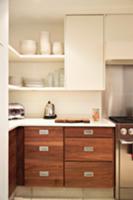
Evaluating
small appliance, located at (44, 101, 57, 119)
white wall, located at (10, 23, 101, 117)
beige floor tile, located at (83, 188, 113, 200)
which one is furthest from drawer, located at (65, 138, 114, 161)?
white wall, located at (10, 23, 101, 117)

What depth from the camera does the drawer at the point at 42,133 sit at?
8.65 ft

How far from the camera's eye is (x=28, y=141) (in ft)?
8.76

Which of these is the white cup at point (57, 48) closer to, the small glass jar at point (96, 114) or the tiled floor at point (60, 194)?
the small glass jar at point (96, 114)

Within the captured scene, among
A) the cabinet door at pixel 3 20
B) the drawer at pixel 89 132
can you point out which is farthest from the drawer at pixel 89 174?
the cabinet door at pixel 3 20

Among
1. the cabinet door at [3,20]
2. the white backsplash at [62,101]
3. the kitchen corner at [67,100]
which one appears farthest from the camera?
the white backsplash at [62,101]

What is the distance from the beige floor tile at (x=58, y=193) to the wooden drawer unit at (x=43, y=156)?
0.14 meters

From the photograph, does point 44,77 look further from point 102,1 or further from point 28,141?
point 102,1

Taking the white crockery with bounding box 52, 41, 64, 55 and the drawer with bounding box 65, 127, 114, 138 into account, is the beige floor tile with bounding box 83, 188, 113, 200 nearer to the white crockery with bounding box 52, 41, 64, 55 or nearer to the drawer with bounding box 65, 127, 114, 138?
the drawer with bounding box 65, 127, 114, 138

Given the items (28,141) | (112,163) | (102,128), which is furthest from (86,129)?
(28,141)

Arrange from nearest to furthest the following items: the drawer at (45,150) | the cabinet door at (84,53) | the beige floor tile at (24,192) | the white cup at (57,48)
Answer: the drawer at (45,150)
the beige floor tile at (24,192)
the cabinet door at (84,53)
the white cup at (57,48)

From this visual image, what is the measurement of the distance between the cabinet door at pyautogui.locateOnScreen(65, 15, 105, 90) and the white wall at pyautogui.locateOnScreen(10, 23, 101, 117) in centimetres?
37

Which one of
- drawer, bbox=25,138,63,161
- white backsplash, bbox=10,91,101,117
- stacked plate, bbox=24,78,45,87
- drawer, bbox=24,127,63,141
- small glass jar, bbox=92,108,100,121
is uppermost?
stacked plate, bbox=24,78,45,87

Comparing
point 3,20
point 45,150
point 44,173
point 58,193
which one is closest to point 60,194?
point 58,193

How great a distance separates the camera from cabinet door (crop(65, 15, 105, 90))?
2889 millimetres
